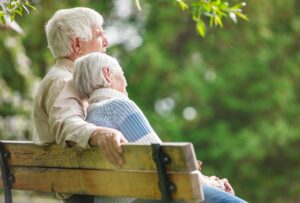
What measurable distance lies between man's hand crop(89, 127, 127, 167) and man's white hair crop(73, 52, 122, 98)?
1.40ft

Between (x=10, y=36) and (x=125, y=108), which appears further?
(x=10, y=36)

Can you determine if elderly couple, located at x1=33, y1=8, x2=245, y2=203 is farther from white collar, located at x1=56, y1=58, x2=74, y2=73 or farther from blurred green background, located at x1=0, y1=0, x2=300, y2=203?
blurred green background, located at x1=0, y1=0, x2=300, y2=203

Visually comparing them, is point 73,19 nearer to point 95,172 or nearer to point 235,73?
point 95,172

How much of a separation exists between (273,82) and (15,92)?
526 cm

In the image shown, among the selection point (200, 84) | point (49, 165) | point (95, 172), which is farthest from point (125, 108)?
point (200, 84)

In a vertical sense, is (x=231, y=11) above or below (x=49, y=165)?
above

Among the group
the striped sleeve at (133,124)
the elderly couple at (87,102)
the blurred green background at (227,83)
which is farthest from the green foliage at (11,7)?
the blurred green background at (227,83)

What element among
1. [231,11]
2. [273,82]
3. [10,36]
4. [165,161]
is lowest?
[273,82]

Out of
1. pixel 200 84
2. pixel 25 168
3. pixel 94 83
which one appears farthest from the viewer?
pixel 200 84

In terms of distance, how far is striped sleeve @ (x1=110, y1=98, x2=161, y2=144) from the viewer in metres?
3.59

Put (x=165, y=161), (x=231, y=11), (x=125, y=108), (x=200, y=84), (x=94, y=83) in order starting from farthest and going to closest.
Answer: (x=200, y=84)
(x=231, y=11)
(x=94, y=83)
(x=125, y=108)
(x=165, y=161)

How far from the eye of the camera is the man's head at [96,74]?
12.7 feet

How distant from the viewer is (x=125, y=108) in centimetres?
361

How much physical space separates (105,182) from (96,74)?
1.68 ft
